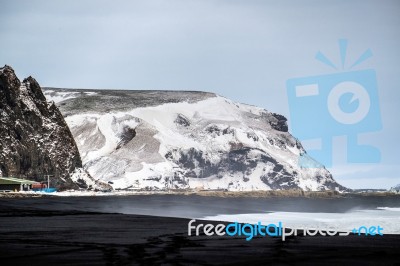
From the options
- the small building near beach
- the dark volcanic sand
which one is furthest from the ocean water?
the small building near beach

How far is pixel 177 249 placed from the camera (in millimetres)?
31953

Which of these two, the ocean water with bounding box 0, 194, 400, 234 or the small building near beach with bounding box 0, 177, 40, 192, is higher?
the small building near beach with bounding box 0, 177, 40, 192

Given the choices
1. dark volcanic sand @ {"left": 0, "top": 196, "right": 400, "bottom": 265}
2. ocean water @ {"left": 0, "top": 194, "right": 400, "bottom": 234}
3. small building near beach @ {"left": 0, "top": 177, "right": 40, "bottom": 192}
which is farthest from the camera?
small building near beach @ {"left": 0, "top": 177, "right": 40, "bottom": 192}

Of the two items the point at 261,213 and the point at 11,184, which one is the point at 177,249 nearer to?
the point at 261,213

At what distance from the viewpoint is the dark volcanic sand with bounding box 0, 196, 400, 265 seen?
27656 millimetres

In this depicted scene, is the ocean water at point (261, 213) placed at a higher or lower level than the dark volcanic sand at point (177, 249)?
lower

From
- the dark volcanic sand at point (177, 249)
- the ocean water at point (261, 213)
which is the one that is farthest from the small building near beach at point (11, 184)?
the dark volcanic sand at point (177, 249)

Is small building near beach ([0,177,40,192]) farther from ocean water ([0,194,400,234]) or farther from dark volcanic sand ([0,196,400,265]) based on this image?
dark volcanic sand ([0,196,400,265])

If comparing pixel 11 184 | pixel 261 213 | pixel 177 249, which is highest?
pixel 11 184

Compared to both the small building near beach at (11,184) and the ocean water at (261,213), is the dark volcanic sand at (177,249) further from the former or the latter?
the small building near beach at (11,184)

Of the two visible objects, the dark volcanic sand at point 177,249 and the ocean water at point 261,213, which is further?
the ocean water at point 261,213

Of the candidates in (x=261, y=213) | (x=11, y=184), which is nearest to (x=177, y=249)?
(x=261, y=213)

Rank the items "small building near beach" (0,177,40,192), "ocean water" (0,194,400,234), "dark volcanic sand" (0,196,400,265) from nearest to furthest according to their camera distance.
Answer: "dark volcanic sand" (0,196,400,265), "ocean water" (0,194,400,234), "small building near beach" (0,177,40,192)

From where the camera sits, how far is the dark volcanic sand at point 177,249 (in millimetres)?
27656
